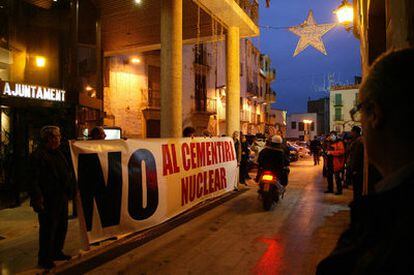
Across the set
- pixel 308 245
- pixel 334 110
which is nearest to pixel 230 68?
pixel 308 245

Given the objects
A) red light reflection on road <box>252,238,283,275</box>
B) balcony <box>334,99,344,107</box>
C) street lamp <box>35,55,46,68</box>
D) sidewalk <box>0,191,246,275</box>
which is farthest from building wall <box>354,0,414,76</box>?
balcony <box>334,99,344,107</box>

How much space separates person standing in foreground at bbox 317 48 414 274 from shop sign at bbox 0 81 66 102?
9122 mm

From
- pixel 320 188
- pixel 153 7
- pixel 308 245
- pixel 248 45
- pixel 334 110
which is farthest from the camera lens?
pixel 334 110

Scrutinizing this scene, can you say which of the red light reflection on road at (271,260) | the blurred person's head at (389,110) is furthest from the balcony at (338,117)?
the blurred person's head at (389,110)

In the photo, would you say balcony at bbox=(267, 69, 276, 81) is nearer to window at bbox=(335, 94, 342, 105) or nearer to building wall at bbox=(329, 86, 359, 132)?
building wall at bbox=(329, 86, 359, 132)

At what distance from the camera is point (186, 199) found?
25.3 feet

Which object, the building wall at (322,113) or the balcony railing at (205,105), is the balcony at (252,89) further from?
the building wall at (322,113)

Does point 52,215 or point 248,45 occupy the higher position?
point 248,45

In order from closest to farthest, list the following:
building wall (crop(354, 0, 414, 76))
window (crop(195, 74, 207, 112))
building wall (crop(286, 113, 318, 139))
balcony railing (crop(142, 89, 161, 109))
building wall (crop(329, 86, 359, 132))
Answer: building wall (crop(354, 0, 414, 76))
balcony railing (crop(142, 89, 161, 109))
window (crop(195, 74, 207, 112))
building wall (crop(329, 86, 359, 132))
building wall (crop(286, 113, 318, 139))

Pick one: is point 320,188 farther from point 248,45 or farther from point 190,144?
point 248,45

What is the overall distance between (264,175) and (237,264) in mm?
4019

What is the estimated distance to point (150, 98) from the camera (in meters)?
22.7

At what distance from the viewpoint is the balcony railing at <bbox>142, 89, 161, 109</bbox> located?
73.5ft

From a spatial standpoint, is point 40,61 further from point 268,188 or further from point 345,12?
point 345,12
